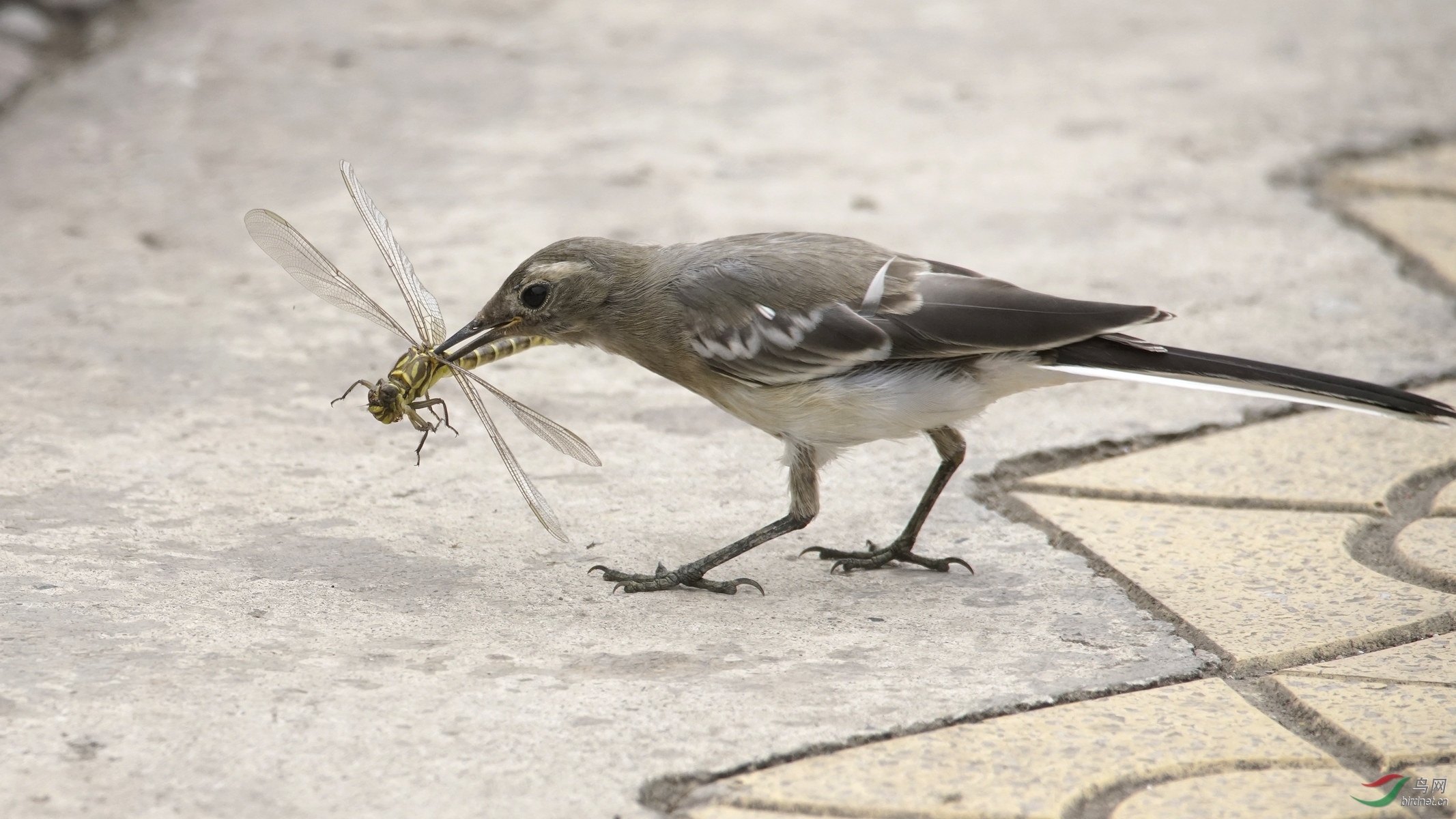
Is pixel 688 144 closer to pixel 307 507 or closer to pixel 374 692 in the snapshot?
pixel 307 507

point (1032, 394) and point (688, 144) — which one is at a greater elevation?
point (688, 144)

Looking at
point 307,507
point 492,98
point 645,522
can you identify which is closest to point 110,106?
point 492,98

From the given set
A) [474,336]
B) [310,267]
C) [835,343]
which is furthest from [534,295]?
[835,343]

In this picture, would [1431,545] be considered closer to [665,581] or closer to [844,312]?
[844,312]

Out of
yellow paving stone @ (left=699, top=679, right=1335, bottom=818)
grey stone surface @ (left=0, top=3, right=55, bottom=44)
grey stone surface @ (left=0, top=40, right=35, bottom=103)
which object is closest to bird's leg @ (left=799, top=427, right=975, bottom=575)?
yellow paving stone @ (left=699, top=679, right=1335, bottom=818)

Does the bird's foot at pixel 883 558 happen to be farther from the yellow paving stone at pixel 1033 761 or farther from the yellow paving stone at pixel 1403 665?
the yellow paving stone at pixel 1403 665

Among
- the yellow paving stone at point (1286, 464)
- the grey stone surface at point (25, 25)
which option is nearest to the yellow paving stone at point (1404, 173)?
the yellow paving stone at point (1286, 464)
